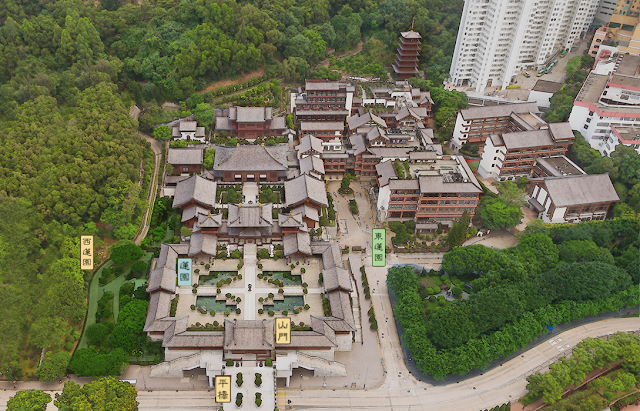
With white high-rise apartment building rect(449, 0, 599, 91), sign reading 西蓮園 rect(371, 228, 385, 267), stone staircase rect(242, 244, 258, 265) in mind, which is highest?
white high-rise apartment building rect(449, 0, 599, 91)

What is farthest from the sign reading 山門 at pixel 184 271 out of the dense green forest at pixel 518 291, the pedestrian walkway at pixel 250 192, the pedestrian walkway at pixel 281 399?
the dense green forest at pixel 518 291

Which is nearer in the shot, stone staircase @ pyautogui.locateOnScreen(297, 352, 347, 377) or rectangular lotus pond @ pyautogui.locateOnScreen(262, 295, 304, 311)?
stone staircase @ pyautogui.locateOnScreen(297, 352, 347, 377)

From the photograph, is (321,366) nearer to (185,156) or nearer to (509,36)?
(185,156)

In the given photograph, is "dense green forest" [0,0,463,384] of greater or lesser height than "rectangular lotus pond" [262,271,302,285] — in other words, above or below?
above

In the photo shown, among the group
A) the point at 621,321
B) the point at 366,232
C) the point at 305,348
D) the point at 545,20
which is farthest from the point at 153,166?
the point at 545,20

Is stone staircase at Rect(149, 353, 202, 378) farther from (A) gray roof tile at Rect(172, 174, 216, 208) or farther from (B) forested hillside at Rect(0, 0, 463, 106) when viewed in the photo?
(B) forested hillside at Rect(0, 0, 463, 106)

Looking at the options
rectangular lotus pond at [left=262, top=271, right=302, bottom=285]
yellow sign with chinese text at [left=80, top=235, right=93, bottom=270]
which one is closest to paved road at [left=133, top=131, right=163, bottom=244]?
yellow sign with chinese text at [left=80, top=235, right=93, bottom=270]

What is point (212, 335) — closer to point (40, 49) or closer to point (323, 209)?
point (323, 209)
